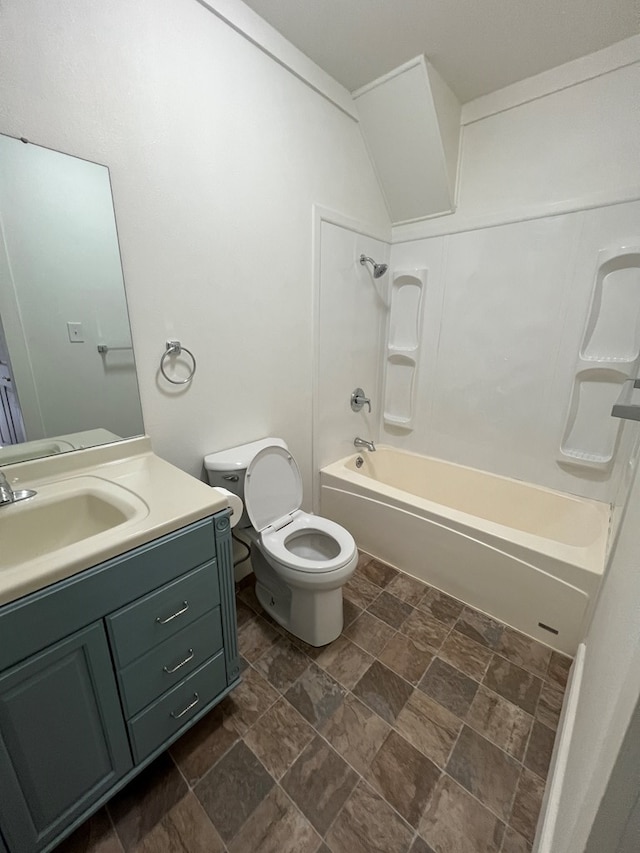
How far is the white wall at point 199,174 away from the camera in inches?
40.1

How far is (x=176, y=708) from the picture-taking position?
1023mm

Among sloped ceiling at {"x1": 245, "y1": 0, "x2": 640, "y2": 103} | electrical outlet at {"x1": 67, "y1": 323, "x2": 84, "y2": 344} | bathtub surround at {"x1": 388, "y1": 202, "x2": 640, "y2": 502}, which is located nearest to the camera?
electrical outlet at {"x1": 67, "y1": 323, "x2": 84, "y2": 344}

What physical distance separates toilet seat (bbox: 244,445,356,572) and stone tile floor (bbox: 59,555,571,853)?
422 millimetres

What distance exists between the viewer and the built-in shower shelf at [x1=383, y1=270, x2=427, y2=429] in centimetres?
235

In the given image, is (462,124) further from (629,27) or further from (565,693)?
(565,693)

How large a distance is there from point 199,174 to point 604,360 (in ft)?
6.97

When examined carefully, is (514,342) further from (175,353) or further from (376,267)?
(175,353)

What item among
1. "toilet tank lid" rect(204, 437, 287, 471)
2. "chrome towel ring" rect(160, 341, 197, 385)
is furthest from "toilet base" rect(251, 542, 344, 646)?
"chrome towel ring" rect(160, 341, 197, 385)

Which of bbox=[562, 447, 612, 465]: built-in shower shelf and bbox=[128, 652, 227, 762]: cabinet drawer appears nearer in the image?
bbox=[128, 652, 227, 762]: cabinet drawer

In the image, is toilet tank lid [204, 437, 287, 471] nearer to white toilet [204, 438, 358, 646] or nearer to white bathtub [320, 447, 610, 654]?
white toilet [204, 438, 358, 646]

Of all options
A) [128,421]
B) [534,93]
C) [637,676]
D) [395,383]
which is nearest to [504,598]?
[637,676]

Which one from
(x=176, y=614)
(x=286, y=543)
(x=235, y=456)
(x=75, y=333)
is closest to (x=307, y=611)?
(x=286, y=543)

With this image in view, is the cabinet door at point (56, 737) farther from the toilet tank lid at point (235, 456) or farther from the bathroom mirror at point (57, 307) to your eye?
the toilet tank lid at point (235, 456)

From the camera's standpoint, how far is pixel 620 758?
41cm
